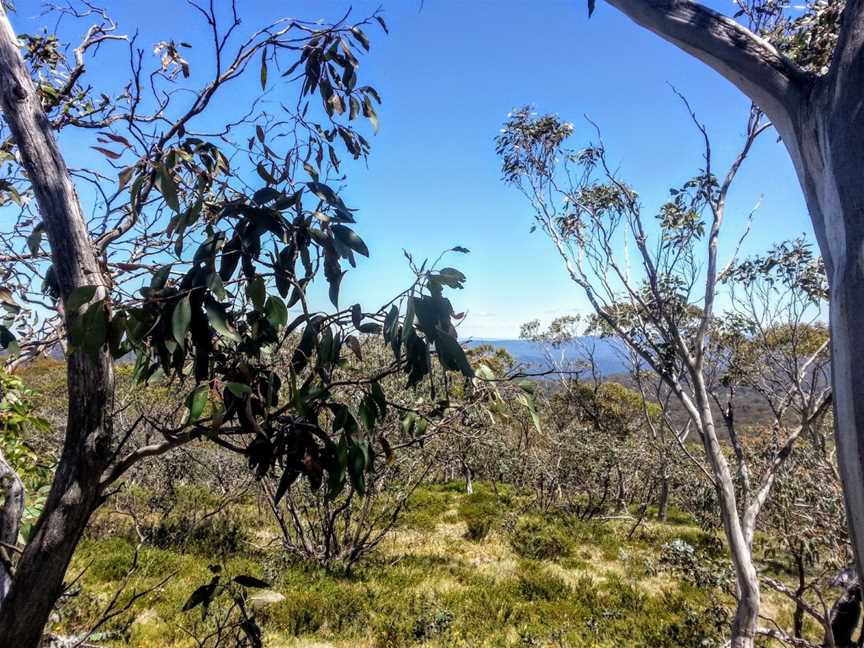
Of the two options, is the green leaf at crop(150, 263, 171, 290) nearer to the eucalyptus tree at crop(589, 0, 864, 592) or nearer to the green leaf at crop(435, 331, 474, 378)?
the green leaf at crop(435, 331, 474, 378)

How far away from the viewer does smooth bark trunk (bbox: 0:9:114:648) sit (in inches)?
43.3

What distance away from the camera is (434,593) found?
7.46 meters

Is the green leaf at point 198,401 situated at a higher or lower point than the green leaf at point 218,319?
lower

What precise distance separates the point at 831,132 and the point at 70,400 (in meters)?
1.84

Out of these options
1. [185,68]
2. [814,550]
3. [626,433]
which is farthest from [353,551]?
[626,433]

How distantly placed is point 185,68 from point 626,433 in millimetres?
20346

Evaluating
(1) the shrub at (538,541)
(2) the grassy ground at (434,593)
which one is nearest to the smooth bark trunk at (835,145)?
(2) the grassy ground at (434,593)

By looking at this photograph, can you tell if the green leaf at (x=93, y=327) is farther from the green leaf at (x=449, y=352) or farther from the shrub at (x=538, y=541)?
the shrub at (x=538, y=541)

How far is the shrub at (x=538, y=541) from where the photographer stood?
399 inches

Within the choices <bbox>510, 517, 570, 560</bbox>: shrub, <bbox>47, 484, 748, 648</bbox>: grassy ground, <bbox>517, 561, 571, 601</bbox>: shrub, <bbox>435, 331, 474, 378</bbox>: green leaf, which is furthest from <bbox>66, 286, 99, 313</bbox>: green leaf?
<bbox>510, 517, 570, 560</bbox>: shrub

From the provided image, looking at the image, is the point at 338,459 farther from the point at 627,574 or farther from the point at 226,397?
the point at 627,574

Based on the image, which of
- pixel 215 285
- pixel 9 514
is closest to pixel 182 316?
pixel 215 285

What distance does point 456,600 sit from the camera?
7113 millimetres

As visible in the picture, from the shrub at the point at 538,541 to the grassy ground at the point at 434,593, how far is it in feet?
0.14
